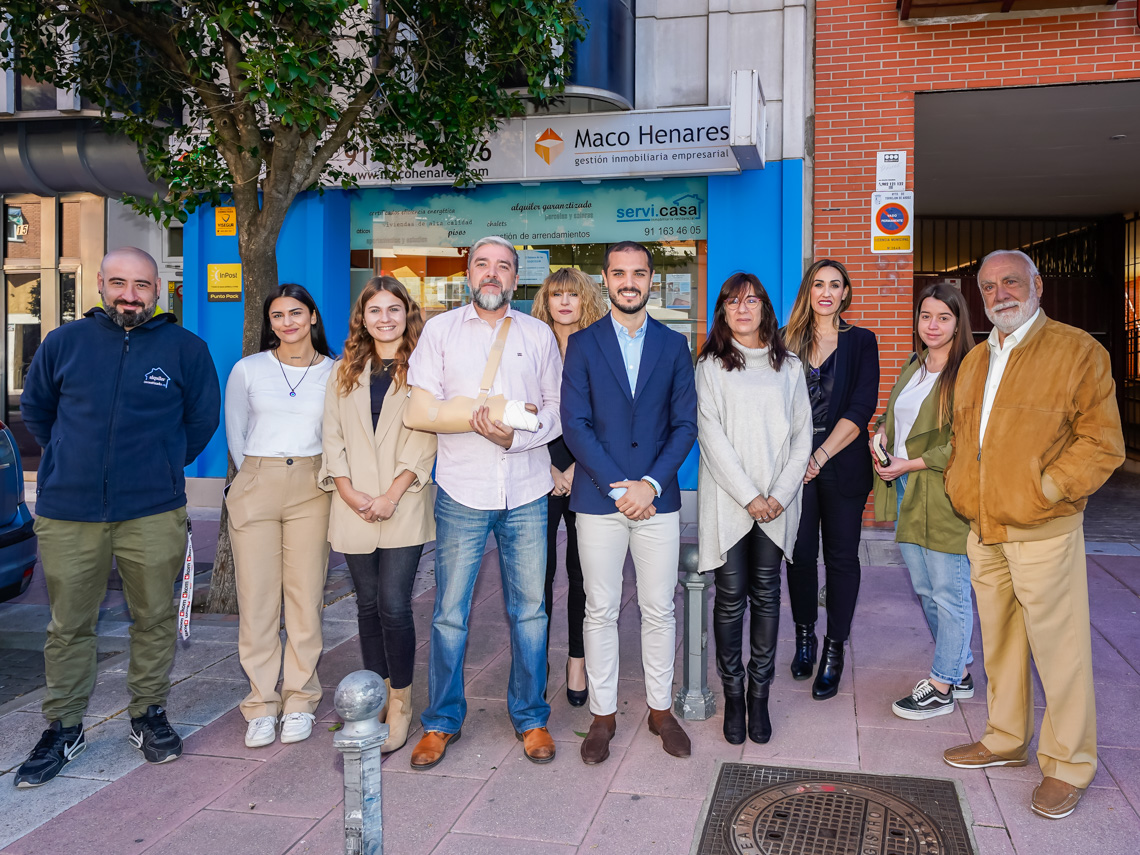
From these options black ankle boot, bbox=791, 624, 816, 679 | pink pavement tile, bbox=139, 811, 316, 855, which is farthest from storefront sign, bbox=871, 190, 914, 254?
pink pavement tile, bbox=139, 811, 316, 855

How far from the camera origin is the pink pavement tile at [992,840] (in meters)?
3.20

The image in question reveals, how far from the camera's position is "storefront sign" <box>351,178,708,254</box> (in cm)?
976

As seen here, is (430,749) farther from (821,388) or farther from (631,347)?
(821,388)

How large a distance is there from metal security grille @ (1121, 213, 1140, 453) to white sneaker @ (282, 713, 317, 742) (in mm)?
15203

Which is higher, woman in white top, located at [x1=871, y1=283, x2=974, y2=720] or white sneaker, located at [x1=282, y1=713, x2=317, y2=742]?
woman in white top, located at [x1=871, y1=283, x2=974, y2=720]

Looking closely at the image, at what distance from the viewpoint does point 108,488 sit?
155 inches

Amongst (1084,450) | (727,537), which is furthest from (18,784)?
(1084,450)

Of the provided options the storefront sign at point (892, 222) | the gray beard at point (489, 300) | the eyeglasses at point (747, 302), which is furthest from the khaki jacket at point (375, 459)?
the storefront sign at point (892, 222)

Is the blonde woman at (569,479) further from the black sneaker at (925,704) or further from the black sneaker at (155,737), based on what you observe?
the black sneaker at (155,737)

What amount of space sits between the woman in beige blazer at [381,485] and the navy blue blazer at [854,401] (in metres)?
2.08

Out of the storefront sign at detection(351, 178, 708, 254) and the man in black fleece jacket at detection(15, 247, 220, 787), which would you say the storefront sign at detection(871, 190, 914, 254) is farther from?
the man in black fleece jacket at detection(15, 247, 220, 787)

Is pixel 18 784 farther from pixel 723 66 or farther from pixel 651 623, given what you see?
pixel 723 66

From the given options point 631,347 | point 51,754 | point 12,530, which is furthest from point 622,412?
point 12,530

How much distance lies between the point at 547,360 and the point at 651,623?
1252 mm
